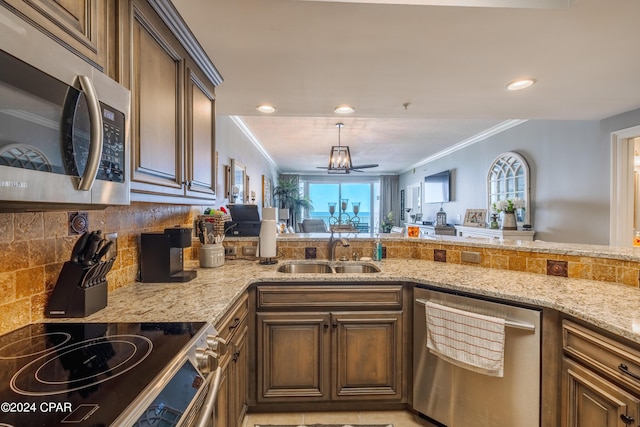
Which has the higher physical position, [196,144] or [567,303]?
[196,144]

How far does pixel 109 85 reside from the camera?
85 cm

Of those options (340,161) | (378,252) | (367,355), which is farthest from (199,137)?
(340,161)

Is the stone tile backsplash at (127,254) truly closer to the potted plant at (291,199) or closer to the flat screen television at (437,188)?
the flat screen television at (437,188)

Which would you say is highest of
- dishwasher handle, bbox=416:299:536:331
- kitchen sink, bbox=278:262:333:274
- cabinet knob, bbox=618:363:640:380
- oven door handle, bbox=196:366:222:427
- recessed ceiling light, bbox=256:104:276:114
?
recessed ceiling light, bbox=256:104:276:114

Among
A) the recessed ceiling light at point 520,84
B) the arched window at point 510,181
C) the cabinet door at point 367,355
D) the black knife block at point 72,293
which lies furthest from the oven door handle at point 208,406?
the arched window at point 510,181

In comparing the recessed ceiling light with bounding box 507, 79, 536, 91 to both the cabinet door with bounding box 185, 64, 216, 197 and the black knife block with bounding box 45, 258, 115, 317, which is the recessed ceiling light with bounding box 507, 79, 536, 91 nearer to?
the cabinet door with bounding box 185, 64, 216, 197

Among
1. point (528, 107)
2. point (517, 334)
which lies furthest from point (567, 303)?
point (528, 107)

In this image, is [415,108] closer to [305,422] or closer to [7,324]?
[305,422]

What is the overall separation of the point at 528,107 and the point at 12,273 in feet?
12.0

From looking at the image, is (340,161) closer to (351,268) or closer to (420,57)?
(351,268)

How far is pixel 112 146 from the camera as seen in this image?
0.86 meters

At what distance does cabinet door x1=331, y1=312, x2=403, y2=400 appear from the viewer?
1.83 metres

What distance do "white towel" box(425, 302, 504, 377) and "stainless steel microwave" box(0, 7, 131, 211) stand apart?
1.62 m

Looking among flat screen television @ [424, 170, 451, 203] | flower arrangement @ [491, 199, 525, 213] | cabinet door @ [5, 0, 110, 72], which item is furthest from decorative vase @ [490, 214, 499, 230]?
cabinet door @ [5, 0, 110, 72]
